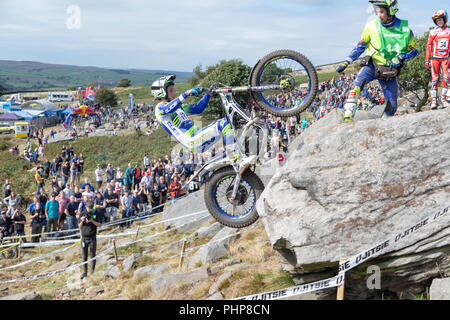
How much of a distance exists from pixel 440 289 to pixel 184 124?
4883 mm

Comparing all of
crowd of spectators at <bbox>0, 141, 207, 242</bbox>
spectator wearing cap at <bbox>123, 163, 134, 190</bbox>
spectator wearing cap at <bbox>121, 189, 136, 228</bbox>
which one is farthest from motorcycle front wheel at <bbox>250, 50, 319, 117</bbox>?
spectator wearing cap at <bbox>123, 163, 134, 190</bbox>

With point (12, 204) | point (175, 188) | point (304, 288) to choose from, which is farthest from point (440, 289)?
point (12, 204)

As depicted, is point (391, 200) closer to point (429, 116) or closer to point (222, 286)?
point (429, 116)

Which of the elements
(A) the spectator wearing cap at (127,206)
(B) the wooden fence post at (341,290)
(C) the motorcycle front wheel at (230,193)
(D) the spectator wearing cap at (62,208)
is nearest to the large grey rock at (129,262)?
(A) the spectator wearing cap at (127,206)

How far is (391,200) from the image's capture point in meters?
5.23

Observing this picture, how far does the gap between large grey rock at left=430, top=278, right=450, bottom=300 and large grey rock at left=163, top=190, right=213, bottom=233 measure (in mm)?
7987

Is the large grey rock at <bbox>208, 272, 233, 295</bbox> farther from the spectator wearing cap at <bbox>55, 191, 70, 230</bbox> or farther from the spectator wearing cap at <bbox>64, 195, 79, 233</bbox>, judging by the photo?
the spectator wearing cap at <bbox>55, 191, 70, 230</bbox>

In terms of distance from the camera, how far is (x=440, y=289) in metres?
4.92

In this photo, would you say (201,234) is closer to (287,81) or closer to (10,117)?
(287,81)

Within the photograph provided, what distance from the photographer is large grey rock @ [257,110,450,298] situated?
17.0 feet

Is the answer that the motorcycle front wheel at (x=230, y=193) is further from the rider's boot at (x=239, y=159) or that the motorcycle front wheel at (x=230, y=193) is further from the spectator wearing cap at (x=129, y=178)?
the spectator wearing cap at (x=129, y=178)

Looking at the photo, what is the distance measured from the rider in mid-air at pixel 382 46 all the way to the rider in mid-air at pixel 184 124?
2.15 m

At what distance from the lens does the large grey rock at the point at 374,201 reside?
5172 millimetres
